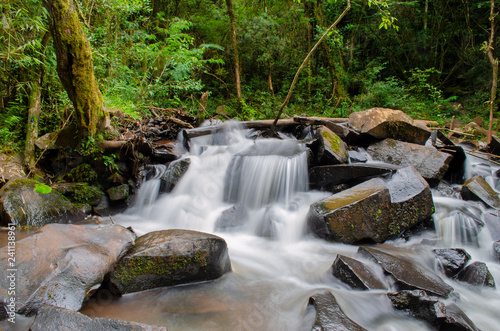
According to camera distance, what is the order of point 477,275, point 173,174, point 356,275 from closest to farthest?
point 356,275
point 477,275
point 173,174

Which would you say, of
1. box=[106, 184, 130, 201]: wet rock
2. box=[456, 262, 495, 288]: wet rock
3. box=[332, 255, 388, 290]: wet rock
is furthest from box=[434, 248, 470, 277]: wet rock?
box=[106, 184, 130, 201]: wet rock

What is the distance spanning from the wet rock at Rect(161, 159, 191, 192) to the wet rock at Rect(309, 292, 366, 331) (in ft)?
13.6

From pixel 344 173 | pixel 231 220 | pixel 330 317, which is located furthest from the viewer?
pixel 344 173

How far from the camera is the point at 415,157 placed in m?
6.23

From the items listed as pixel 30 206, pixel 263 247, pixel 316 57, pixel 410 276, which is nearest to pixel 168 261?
pixel 263 247

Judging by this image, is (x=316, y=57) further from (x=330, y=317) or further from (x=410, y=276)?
(x=330, y=317)

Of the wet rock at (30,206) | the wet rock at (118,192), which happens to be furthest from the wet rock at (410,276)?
the wet rock at (30,206)

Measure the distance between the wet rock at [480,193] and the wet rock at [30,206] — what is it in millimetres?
7200

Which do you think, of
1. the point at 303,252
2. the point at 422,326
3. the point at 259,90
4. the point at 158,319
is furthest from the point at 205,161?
→ the point at 259,90

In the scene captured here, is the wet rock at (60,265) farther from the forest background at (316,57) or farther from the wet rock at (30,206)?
the forest background at (316,57)

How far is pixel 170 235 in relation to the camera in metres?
3.25

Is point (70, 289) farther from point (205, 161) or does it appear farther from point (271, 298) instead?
point (205, 161)

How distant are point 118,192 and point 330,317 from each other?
4.63 m

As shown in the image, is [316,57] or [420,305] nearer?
[420,305]
